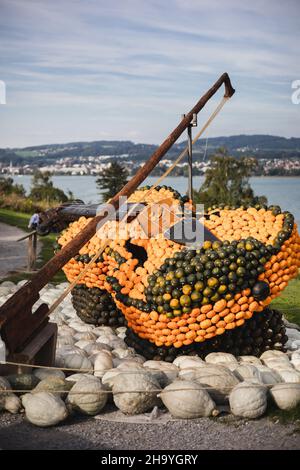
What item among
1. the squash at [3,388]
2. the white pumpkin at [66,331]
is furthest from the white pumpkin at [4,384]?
the white pumpkin at [66,331]

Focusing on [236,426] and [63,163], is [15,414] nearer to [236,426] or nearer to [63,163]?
[236,426]

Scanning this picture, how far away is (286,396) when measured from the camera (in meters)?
4.91

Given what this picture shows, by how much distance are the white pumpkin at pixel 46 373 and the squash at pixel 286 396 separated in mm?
1785

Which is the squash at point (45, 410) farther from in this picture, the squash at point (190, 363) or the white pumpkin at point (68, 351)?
the squash at point (190, 363)

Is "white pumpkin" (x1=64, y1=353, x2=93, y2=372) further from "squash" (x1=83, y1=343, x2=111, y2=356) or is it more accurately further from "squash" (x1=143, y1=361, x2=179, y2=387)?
"squash" (x1=143, y1=361, x2=179, y2=387)

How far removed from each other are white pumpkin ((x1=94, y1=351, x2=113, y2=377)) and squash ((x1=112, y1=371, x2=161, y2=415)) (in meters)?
0.59

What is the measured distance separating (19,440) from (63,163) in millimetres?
62100

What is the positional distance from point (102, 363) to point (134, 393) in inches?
35.5

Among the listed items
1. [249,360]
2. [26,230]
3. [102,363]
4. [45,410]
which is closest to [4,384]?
[45,410]

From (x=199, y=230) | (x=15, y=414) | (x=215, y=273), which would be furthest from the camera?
(x=199, y=230)

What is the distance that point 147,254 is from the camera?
6617 mm

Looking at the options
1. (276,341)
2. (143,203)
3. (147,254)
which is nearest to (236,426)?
(276,341)

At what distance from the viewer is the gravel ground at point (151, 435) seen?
4.34m

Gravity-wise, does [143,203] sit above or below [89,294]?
above
